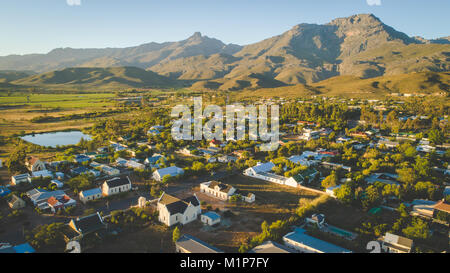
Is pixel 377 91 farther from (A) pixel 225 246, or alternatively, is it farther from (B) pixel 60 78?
(B) pixel 60 78

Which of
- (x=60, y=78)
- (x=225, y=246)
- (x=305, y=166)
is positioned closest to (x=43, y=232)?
(x=225, y=246)

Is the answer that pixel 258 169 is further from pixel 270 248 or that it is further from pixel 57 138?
pixel 57 138

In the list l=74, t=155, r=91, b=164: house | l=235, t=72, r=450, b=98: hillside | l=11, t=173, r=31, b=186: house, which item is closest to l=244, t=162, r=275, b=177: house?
l=74, t=155, r=91, b=164: house

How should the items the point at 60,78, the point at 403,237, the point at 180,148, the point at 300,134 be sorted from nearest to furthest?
the point at 403,237
the point at 180,148
the point at 300,134
the point at 60,78

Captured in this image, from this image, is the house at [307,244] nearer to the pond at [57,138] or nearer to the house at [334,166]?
the house at [334,166]

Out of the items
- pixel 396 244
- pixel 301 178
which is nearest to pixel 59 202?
pixel 301 178

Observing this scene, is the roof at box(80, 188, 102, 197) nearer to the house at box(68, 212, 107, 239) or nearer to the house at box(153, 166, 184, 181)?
the house at box(68, 212, 107, 239)
